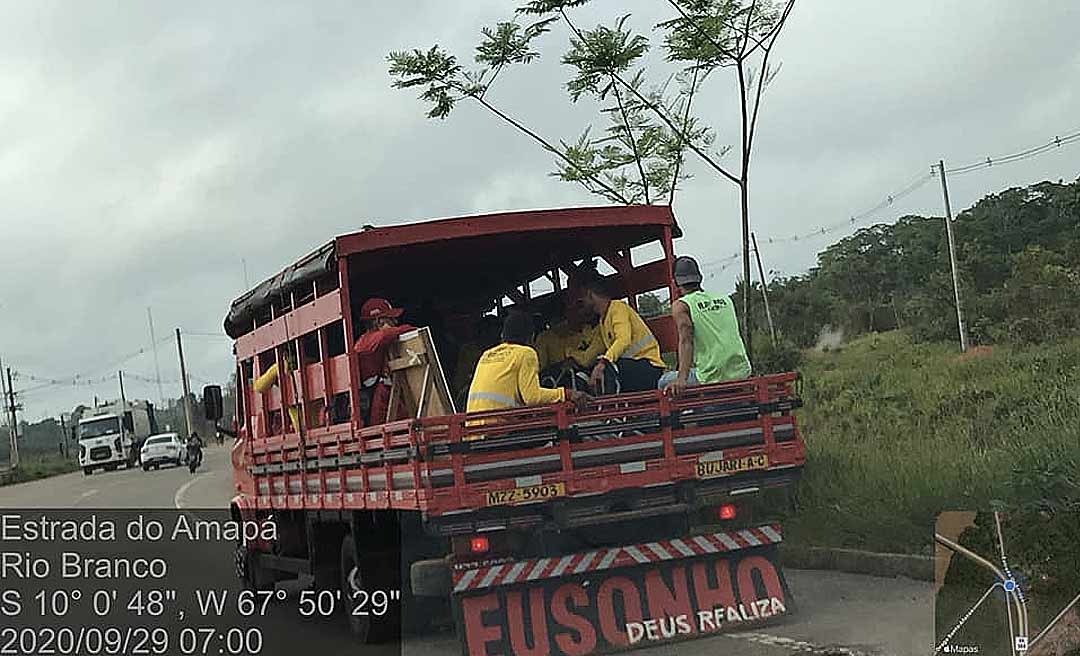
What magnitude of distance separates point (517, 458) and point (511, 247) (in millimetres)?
3269

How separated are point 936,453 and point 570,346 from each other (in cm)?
338

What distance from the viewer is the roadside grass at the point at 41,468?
6247 centimetres

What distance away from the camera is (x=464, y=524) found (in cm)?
764

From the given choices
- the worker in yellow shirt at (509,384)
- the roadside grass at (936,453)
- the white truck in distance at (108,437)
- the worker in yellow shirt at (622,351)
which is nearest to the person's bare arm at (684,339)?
the worker in yellow shirt at (622,351)

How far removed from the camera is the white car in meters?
49.1

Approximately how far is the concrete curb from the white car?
41.0 meters

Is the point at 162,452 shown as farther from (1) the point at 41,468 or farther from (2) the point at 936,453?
(2) the point at 936,453

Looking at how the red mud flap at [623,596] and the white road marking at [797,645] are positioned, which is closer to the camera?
the white road marking at [797,645]

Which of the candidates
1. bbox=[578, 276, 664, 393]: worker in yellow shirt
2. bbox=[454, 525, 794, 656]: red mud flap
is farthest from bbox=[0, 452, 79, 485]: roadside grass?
bbox=[454, 525, 794, 656]: red mud flap

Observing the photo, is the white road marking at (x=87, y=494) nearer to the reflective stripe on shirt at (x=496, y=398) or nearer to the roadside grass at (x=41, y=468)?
the reflective stripe on shirt at (x=496, y=398)

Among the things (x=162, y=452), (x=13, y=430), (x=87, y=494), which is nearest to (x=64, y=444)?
(x=13, y=430)

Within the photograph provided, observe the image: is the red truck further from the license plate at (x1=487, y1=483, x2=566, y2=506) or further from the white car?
the white car

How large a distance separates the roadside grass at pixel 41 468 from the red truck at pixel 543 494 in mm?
55151

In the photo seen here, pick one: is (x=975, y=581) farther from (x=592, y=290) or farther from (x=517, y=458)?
(x=592, y=290)
